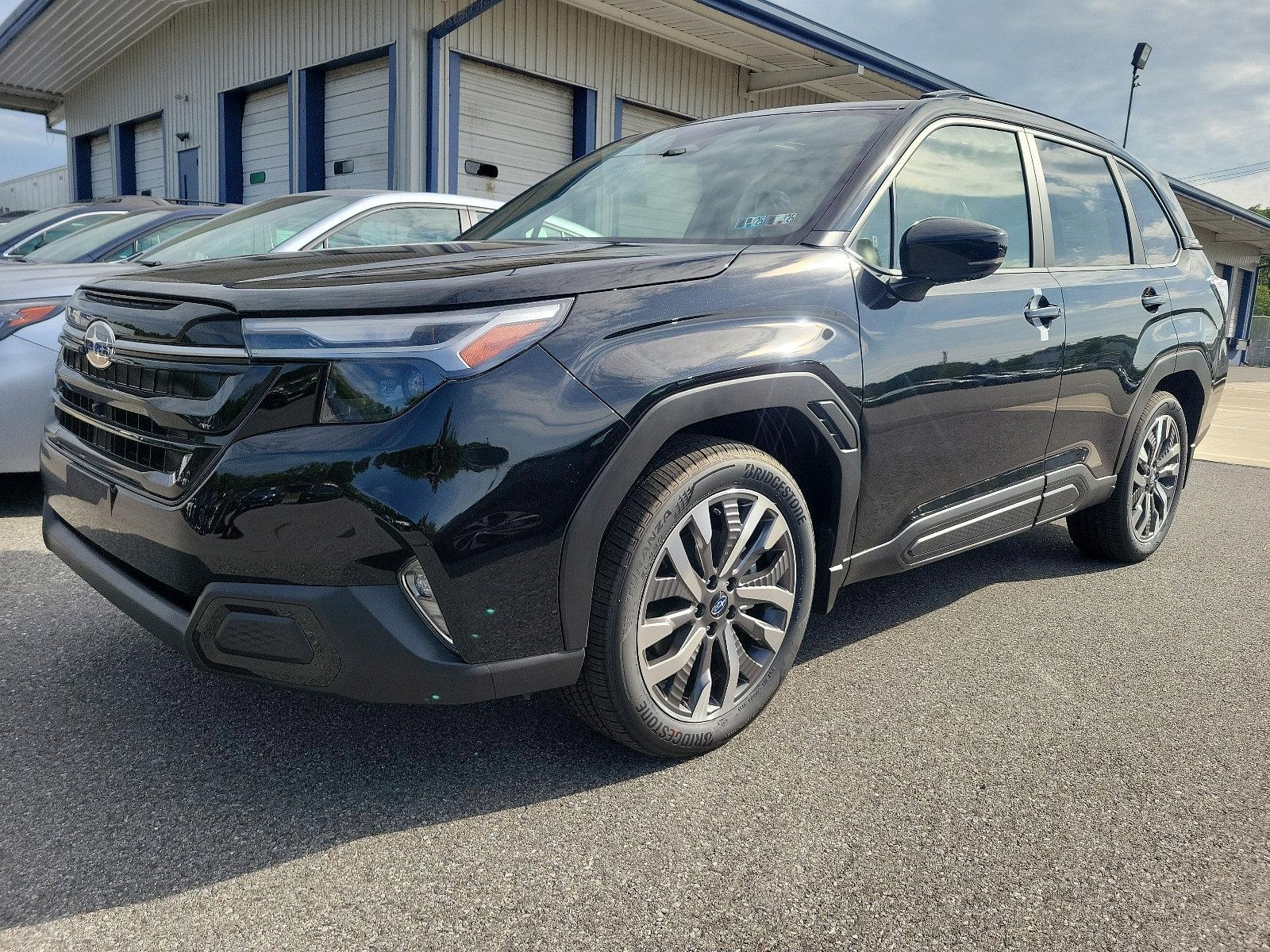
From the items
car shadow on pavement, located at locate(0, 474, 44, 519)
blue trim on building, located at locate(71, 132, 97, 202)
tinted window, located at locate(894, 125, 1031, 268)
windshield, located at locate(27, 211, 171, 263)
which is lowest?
car shadow on pavement, located at locate(0, 474, 44, 519)

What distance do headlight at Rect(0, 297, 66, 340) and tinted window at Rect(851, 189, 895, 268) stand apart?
326 cm

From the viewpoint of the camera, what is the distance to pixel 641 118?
13.9 metres

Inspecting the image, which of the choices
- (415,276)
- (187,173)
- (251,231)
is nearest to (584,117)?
(187,173)

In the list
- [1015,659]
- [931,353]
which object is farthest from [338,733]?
[1015,659]

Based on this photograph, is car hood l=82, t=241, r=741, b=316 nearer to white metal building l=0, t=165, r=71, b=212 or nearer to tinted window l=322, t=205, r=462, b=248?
tinted window l=322, t=205, r=462, b=248

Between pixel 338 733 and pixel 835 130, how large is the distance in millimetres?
2212

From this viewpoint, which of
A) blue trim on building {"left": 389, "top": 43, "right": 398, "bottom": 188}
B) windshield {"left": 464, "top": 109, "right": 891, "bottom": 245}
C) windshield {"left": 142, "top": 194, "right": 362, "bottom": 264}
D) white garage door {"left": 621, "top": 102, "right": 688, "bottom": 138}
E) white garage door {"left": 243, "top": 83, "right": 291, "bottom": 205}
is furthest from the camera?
white garage door {"left": 621, "top": 102, "right": 688, "bottom": 138}

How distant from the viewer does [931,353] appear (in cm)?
278

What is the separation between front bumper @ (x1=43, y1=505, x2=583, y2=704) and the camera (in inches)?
75.7

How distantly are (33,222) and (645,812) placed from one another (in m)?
7.85

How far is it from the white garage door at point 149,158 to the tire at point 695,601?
16.4m

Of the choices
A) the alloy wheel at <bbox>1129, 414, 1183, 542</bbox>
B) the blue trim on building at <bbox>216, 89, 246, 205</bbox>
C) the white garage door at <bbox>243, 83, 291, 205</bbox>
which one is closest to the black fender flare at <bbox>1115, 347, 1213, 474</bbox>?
the alloy wheel at <bbox>1129, 414, 1183, 542</bbox>

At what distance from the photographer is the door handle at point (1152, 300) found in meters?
3.89

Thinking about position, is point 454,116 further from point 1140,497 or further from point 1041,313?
point 1041,313
